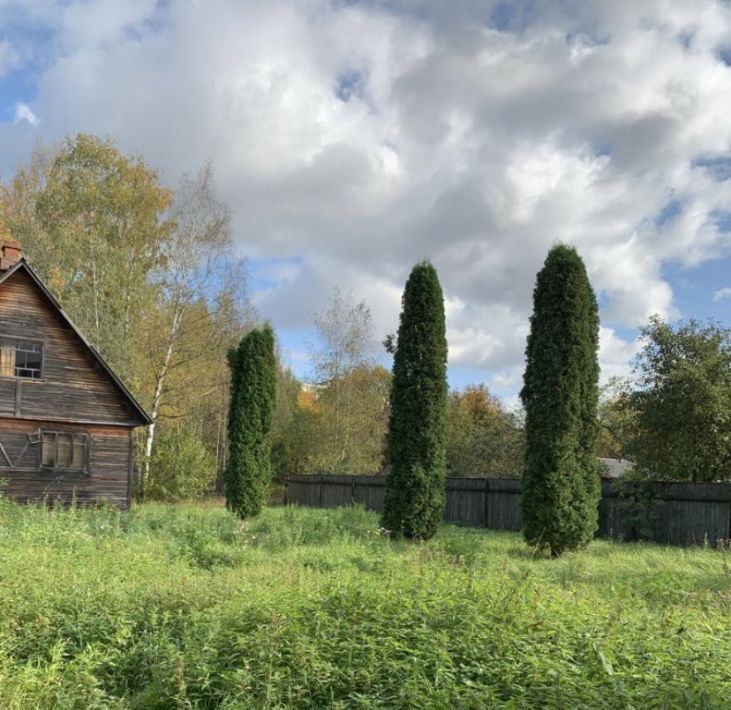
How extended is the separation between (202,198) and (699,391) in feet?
67.8

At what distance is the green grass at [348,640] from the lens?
4.14 m

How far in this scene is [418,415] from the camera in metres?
14.8

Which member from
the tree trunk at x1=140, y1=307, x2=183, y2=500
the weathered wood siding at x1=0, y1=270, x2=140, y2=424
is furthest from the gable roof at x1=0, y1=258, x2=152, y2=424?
the tree trunk at x1=140, y1=307, x2=183, y2=500

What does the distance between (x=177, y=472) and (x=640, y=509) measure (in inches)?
738

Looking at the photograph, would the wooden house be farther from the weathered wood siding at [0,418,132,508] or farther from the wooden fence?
the wooden fence

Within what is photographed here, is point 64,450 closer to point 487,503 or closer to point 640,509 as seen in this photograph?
point 487,503

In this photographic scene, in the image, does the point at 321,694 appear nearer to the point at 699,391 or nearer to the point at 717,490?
the point at 717,490

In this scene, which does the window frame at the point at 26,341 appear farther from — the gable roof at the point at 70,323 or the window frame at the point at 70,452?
the window frame at the point at 70,452

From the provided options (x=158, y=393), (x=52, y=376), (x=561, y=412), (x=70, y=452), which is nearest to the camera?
(x=561, y=412)

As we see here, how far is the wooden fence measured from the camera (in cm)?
1484

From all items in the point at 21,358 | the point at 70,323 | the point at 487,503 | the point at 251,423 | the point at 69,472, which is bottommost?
the point at 487,503

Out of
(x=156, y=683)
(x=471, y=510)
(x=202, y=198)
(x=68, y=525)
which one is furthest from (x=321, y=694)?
(x=202, y=198)

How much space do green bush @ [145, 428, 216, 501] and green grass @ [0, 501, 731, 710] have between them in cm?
2063

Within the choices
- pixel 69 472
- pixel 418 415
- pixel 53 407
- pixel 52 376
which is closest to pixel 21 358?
pixel 52 376
